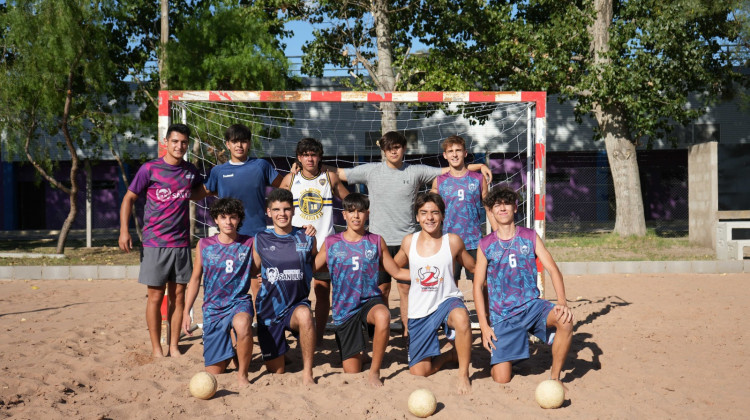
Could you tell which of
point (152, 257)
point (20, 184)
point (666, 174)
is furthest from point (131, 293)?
point (666, 174)

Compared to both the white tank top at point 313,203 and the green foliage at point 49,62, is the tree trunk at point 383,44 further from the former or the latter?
the white tank top at point 313,203

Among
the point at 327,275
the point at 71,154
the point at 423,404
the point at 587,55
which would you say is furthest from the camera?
the point at 587,55

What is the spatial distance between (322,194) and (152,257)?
1441 mm

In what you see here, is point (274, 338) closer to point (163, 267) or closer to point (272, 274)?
point (272, 274)

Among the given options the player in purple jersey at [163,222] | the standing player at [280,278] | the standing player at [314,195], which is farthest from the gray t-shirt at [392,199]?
the player in purple jersey at [163,222]

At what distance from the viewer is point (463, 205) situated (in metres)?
5.43

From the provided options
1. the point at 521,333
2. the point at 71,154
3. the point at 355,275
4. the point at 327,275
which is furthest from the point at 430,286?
the point at 71,154

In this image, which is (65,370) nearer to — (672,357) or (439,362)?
(439,362)

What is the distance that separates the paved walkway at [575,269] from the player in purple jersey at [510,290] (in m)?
5.92

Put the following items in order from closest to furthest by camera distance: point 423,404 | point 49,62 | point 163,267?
point 423,404
point 163,267
point 49,62

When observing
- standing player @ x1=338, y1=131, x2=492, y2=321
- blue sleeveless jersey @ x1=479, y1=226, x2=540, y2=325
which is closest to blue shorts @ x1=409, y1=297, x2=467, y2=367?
blue sleeveless jersey @ x1=479, y1=226, x2=540, y2=325

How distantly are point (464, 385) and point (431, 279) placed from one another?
77 cm

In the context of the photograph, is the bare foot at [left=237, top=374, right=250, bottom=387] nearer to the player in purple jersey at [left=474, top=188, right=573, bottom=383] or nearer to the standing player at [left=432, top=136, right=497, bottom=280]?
the player in purple jersey at [left=474, top=188, right=573, bottom=383]

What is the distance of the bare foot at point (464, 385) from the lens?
4258mm
